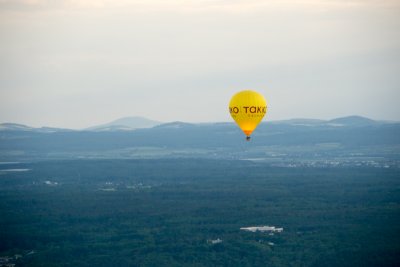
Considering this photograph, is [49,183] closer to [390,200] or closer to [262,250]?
[390,200]

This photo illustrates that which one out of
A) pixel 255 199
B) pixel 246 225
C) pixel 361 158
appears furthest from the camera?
pixel 361 158

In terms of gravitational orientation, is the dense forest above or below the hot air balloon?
below

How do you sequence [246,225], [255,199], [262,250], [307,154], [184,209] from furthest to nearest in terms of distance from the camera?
[307,154]
[255,199]
[184,209]
[246,225]
[262,250]

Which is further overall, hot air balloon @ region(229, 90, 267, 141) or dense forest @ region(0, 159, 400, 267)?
dense forest @ region(0, 159, 400, 267)

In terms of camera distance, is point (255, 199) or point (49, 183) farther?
point (49, 183)

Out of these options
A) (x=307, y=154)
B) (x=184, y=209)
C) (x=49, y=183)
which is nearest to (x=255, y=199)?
(x=184, y=209)
